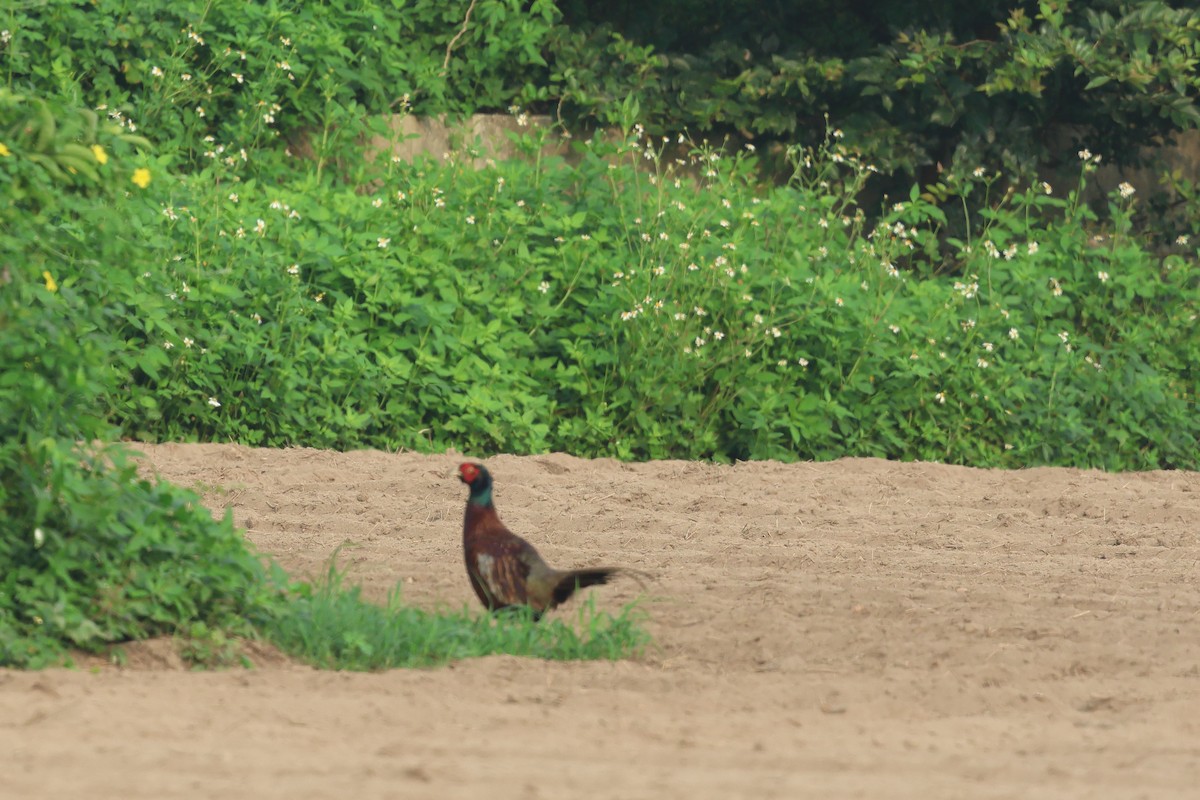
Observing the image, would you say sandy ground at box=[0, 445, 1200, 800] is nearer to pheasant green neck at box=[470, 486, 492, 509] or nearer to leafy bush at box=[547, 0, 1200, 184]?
pheasant green neck at box=[470, 486, 492, 509]

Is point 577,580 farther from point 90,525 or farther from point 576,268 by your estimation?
point 576,268

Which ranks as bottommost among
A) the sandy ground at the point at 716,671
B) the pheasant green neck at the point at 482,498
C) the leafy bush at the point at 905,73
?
the sandy ground at the point at 716,671

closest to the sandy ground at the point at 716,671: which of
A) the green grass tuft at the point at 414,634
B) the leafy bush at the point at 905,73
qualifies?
the green grass tuft at the point at 414,634

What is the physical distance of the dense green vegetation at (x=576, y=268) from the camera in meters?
8.50

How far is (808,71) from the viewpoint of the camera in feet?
38.0

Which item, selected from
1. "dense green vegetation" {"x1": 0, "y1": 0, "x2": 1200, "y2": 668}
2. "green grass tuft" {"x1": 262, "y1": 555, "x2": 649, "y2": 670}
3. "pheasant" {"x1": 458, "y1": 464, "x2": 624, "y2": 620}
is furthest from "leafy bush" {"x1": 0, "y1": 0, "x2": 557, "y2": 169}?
"green grass tuft" {"x1": 262, "y1": 555, "x2": 649, "y2": 670}

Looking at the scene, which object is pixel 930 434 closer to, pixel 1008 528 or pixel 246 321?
pixel 1008 528

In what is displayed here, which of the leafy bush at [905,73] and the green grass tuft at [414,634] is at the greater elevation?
the leafy bush at [905,73]

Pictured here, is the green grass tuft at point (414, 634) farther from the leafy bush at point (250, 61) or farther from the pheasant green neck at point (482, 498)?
the leafy bush at point (250, 61)

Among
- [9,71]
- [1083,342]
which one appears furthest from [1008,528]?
[9,71]

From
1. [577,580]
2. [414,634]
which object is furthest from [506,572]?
[414,634]

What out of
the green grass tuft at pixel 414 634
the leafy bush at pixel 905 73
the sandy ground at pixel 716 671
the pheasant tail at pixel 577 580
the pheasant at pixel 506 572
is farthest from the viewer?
the leafy bush at pixel 905 73

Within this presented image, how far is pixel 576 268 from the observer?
31.0ft

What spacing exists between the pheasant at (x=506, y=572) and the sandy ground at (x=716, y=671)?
0.35 meters
